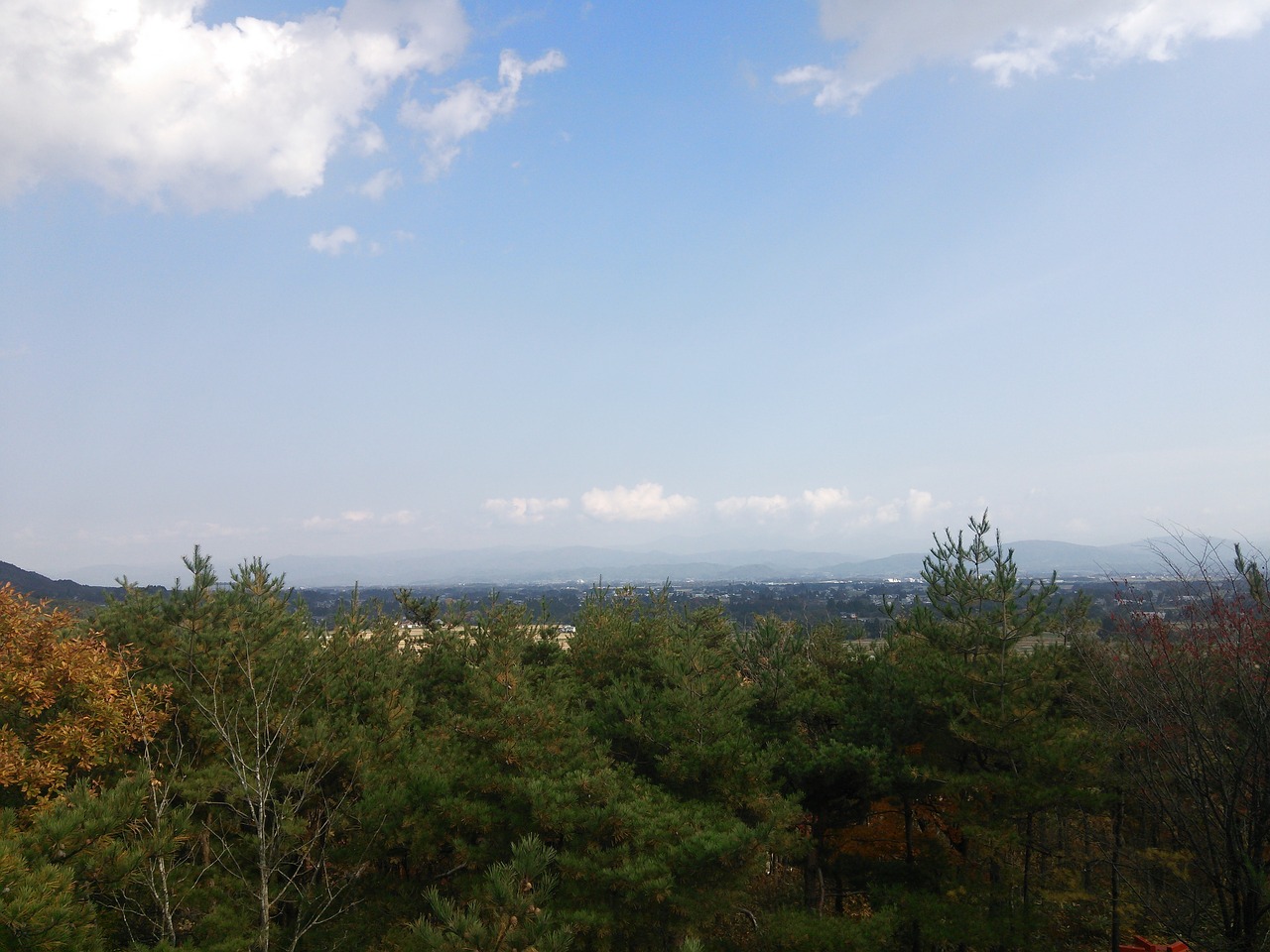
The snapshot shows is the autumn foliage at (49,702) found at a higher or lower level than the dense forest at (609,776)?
higher

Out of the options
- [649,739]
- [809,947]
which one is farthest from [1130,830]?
[649,739]

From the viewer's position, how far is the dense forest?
27.1 feet

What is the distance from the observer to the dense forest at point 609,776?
8250mm

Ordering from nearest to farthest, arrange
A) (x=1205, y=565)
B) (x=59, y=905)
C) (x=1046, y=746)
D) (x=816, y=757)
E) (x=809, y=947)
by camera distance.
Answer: (x=59, y=905) → (x=1205, y=565) → (x=809, y=947) → (x=1046, y=746) → (x=816, y=757)

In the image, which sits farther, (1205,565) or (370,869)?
(370,869)

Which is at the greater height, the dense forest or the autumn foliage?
the autumn foliage

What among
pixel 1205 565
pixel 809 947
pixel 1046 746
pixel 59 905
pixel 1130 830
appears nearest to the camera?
pixel 59 905

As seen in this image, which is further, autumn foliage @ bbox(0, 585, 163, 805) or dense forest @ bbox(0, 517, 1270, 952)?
dense forest @ bbox(0, 517, 1270, 952)

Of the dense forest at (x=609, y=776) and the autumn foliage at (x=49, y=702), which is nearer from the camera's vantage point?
the autumn foliage at (x=49, y=702)

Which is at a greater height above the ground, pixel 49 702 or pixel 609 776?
pixel 49 702

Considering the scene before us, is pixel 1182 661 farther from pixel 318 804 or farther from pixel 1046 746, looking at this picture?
pixel 318 804

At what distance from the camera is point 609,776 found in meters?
11.1

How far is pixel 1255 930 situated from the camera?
8.62 meters

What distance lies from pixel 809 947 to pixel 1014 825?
4457mm
